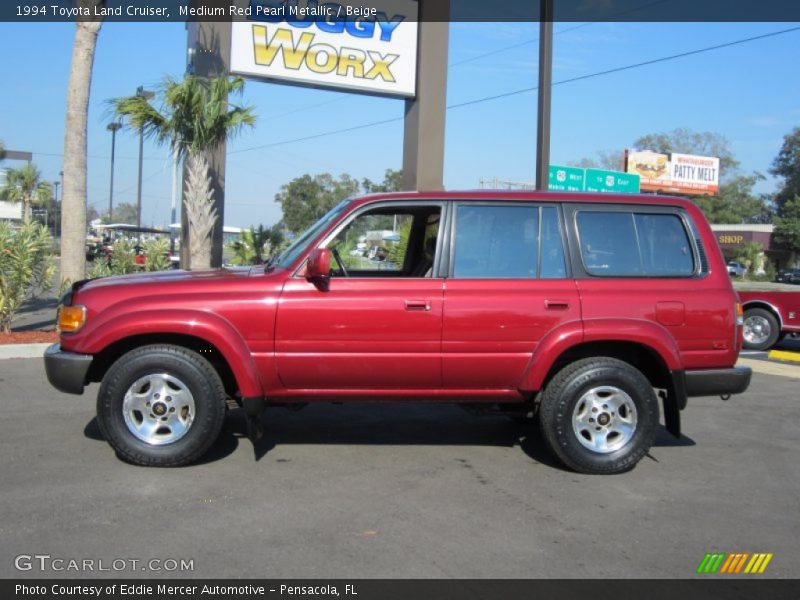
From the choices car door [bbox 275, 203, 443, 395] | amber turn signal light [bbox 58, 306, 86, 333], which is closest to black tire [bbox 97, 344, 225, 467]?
amber turn signal light [bbox 58, 306, 86, 333]

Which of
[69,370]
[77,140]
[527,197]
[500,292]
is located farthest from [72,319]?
[77,140]

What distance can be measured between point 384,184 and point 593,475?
5025cm

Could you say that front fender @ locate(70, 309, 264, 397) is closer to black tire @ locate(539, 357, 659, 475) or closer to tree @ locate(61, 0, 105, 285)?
black tire @ locate(539, 357, 659, 475)

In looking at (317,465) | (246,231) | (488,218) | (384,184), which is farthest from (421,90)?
(384,184)

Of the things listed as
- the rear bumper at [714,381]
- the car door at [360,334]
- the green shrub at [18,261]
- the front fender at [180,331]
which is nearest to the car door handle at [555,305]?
the car door at [360,334]

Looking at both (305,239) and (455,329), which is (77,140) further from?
(455,329)

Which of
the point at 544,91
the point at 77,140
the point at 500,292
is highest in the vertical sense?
the point at 544,91

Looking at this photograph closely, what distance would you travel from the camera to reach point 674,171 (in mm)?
56750

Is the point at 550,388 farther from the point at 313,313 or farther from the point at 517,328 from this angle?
the point at 313,313

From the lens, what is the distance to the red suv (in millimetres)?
5078

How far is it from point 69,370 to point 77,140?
750cm

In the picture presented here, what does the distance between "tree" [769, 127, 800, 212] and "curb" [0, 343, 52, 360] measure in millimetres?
74198

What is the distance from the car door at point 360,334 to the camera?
16.8 ft

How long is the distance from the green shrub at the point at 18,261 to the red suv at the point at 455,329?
5.75 m
